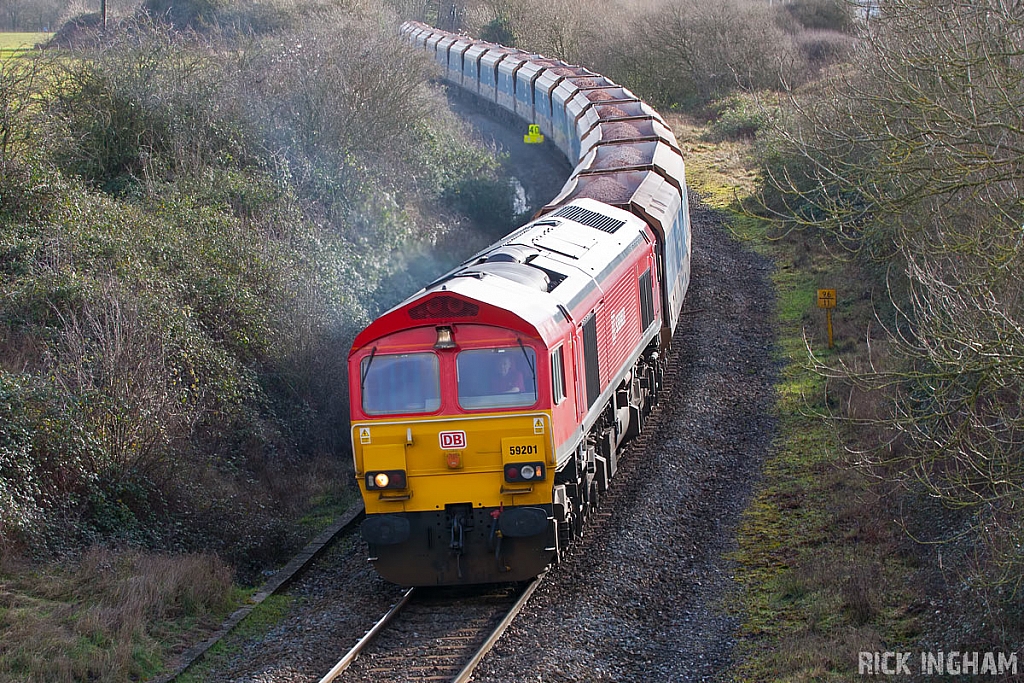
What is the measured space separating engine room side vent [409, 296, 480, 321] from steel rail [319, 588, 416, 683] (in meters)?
2.76

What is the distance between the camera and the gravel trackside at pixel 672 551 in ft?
29.3

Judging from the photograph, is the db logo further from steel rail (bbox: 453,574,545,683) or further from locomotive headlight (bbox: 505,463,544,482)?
steel rail (bbox: 453,574,545,683)

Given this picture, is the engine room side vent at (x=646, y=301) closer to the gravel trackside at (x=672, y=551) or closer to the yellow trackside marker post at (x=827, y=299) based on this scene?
the gravel trackside at (x=672, y=551)

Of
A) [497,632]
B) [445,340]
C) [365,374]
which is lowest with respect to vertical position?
[497,632]

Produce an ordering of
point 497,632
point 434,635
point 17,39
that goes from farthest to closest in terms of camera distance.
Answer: point 17,39 → point 434,635 → point 497,632

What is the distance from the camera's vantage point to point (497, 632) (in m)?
9.26

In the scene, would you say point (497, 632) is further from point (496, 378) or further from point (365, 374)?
point (365, 374)

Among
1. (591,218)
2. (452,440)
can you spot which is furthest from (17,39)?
(452,440)

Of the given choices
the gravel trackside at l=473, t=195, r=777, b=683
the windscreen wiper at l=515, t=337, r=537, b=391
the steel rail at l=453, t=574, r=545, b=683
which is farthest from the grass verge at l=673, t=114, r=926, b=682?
the windscreen wiper at l=515, t=337, r=537, b=391

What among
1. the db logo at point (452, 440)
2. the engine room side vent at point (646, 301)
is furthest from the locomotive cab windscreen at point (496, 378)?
the engine room side vent at point (646, 301)

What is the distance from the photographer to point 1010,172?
844 cm

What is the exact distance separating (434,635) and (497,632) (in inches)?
24.6

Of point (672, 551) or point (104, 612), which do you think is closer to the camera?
point (104, 612)

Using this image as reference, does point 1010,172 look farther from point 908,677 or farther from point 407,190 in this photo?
point 407,190
